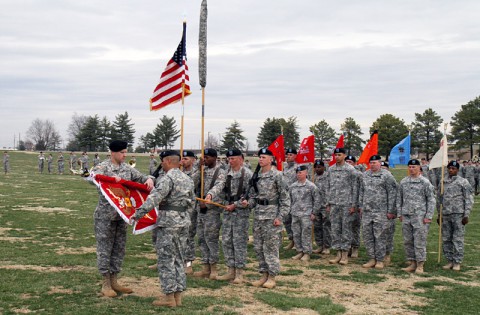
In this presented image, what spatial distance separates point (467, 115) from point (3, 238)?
62.5 metres

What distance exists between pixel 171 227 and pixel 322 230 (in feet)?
19.5

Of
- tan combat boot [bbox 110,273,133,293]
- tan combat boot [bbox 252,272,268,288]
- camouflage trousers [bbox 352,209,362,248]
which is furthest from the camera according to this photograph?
camouflage trousers [bbox 352,209,362,248]

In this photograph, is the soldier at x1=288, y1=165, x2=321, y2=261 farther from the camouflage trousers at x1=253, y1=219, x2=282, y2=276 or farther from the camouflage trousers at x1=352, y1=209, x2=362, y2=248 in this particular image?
the camouflage trousers at x1=253, y1=219, x2=282, y2=276

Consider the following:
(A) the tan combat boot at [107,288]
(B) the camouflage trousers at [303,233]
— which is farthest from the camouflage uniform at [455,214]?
(A) the tan combat boot at [107,288]

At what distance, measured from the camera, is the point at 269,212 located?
27.8 ft

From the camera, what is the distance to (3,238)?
39.1ft

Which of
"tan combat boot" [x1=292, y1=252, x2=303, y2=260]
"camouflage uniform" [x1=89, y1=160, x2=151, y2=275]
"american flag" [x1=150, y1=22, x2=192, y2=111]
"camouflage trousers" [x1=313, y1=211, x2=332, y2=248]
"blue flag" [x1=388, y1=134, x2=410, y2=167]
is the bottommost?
"tan combat boot" [x1=292, y1=252, x2=303, y2=260]

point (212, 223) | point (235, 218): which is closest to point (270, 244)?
point (235, 218)

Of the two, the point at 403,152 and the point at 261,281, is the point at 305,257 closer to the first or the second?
the point at 261,281

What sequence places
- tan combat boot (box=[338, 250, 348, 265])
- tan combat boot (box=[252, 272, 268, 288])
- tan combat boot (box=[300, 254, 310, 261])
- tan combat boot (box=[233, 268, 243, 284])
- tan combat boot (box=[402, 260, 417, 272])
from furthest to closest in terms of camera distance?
tan combat boot (box=[300, 254, 310, 261]) < tan combat boot (box=[338, 250, 348, 265]) < tan combat boot (box=[402, 260, 417, 272]) < tan combat boot (box=[233, 268, 243, 284]) < tan combat boot (box=[252, 272, 268, 288])

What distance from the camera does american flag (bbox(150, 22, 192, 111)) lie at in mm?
9469

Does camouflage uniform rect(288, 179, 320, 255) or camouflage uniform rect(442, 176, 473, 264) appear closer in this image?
camouflage uniform rect(442, 176, 473, 264)

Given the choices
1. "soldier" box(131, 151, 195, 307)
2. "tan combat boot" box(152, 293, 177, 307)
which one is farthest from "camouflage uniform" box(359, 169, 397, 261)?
"tan combat boot" box(152, 293, 177, 307)

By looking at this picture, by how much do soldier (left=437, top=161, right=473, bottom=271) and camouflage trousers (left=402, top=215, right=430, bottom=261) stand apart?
2.62 feet
